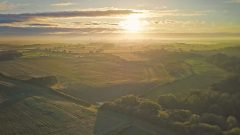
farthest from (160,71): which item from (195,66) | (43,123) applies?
(43,123)

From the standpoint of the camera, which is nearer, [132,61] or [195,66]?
[195,66]

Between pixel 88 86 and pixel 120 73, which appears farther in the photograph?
pixel 120 73

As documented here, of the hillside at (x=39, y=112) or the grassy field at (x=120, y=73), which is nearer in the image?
the hillside at (x=39, y=112)

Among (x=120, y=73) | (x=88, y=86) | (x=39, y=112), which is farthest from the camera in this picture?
(x=120, y=73)

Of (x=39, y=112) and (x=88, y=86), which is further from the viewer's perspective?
(x=88, y=86)

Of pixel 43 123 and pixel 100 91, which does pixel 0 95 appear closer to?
pixel 43 123

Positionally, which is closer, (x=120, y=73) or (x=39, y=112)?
(x=39, y=112)

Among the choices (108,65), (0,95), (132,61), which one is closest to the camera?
(0,95)

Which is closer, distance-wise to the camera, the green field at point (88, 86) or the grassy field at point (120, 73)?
the green field at point (88, 86)

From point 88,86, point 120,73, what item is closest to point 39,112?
point 88,86

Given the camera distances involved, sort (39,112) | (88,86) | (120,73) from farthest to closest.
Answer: (120,73) < (88,86) < (39,112)

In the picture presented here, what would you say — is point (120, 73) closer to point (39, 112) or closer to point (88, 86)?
point (88, 86)
